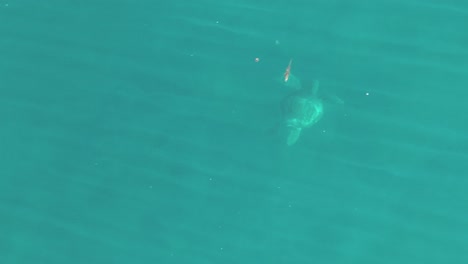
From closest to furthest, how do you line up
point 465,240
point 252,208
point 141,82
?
point 465,240, point 252,208, point 141,82

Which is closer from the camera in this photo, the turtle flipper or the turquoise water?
the turquoise water

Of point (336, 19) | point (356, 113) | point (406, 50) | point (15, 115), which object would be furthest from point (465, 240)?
point (15, 115)

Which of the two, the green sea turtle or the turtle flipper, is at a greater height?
the green sea turtle

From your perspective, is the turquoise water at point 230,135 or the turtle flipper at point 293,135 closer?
the turquoise water at point 230,135

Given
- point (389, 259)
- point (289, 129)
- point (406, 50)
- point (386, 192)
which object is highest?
point (406, 50)

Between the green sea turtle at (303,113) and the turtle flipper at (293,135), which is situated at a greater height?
the green sea turtle at (303,113)

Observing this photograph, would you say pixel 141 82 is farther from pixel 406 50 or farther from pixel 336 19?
pixel 406 50
